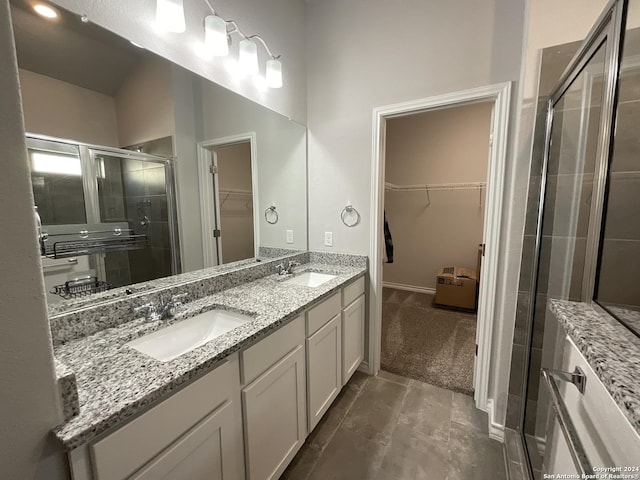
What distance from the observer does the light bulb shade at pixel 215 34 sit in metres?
1.36

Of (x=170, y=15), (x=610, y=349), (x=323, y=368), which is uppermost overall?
(x=170, y=15)

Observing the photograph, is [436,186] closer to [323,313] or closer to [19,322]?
[323,313]

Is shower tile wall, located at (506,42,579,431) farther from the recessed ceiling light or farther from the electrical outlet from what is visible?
the recessed ceiling light

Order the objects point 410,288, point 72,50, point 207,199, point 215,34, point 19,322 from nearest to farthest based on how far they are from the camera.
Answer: point 19,322 → point 72,50 → point 215,34 → point 207,199 → point 410,288

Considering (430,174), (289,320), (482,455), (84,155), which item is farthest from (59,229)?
(430,174)

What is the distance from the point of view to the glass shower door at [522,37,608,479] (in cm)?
108

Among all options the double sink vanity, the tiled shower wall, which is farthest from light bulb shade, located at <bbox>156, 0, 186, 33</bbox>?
the double sink vanity

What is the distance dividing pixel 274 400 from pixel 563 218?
5.31ft

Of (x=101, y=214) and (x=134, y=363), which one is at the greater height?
(x=101, y=214)

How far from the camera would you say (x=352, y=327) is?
201cm

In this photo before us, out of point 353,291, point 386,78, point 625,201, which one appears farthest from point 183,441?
point 386,78

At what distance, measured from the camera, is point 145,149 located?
1295 millimetres

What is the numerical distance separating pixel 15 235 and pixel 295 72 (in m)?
2.07

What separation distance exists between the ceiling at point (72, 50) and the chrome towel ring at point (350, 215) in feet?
4.95
